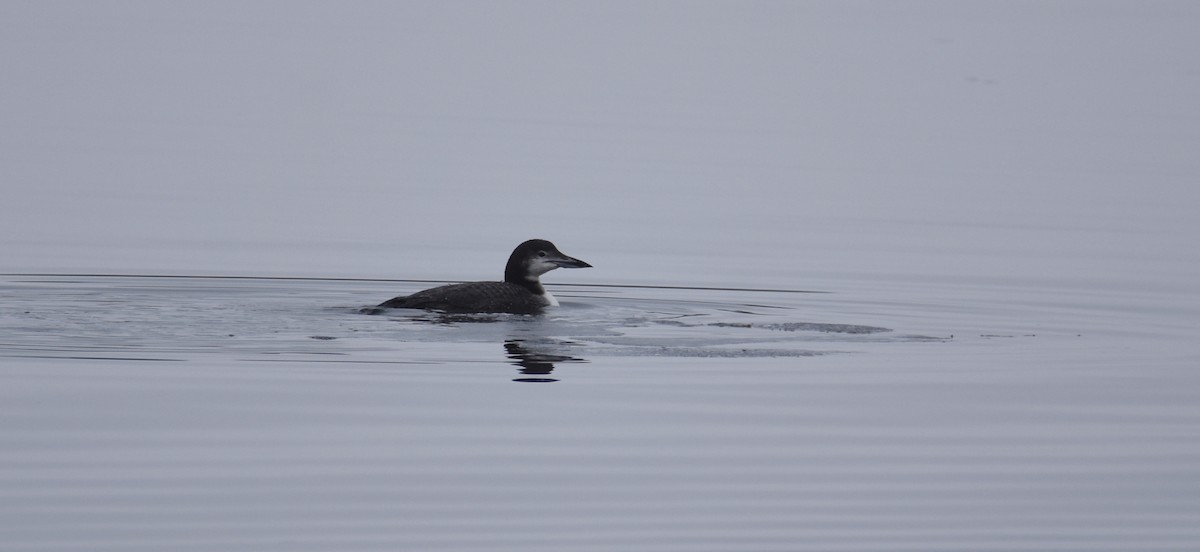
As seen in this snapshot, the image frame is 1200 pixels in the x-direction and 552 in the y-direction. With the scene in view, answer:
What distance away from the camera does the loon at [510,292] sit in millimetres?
15070

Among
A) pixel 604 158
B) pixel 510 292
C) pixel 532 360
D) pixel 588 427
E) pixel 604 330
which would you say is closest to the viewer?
pixel 588 427

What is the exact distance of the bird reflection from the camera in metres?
12.2

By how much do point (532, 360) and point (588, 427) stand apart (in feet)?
7.44

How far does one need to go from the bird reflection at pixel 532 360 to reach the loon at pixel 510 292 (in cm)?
130

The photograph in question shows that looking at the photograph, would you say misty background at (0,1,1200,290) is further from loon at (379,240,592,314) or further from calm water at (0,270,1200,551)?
calm water at (0,270,1200,551)

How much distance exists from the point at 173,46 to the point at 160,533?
5144 centimetres

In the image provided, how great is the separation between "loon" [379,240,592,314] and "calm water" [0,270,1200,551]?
0.26 meters

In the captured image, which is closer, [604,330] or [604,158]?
[604,330]

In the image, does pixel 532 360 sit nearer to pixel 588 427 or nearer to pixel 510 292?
pixel 588 427

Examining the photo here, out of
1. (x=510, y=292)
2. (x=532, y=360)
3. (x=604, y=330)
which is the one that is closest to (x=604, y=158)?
(x=510, y=292)

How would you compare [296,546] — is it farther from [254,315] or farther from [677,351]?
[254,315]

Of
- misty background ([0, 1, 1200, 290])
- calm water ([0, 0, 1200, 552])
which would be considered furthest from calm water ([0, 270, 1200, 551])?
misty background ([0, 1, 1200, 290])

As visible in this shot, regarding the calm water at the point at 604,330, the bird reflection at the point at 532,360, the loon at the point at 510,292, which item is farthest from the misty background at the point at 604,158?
the bird reflection at the point at 532,360

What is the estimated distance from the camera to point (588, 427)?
424 inches
